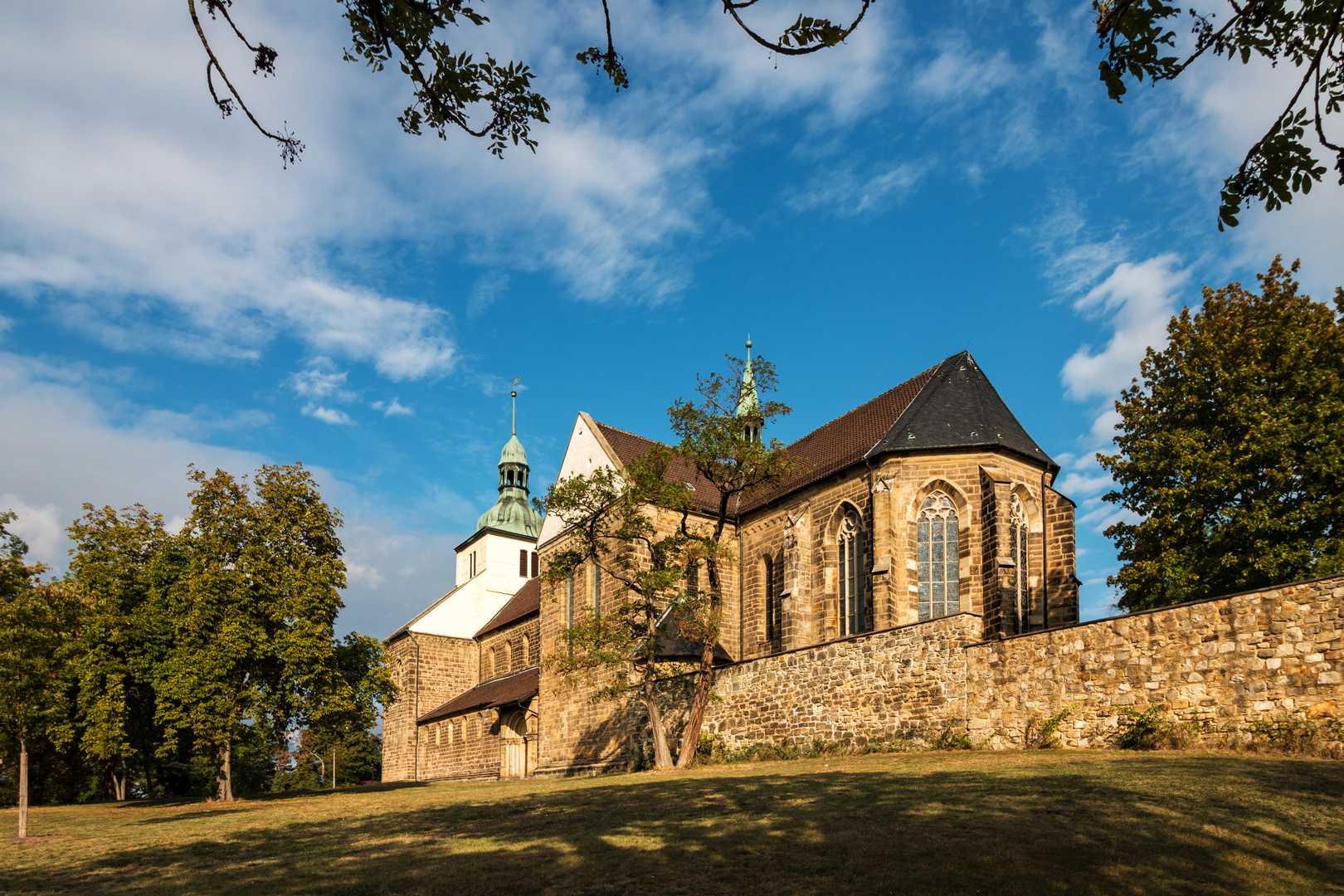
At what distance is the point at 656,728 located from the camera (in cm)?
2233

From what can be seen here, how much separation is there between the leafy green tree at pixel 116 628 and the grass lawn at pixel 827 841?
1169 centimetres

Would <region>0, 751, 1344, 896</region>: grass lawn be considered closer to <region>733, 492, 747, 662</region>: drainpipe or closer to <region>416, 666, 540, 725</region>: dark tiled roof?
<region>733, 492, 747, 662</region>: drainpipe

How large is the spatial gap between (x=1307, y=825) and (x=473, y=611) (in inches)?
1658

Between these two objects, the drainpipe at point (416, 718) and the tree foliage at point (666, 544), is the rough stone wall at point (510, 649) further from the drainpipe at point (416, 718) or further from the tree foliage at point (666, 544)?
the tree foliage at point (666, 544)

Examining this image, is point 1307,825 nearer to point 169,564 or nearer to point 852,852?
point 852,852

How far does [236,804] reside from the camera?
22281 millimetres

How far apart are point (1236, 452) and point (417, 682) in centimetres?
3635

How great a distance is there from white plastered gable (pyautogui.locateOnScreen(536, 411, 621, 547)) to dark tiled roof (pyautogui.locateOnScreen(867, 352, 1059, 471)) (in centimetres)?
1033

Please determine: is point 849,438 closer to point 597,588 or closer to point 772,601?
point 772,601

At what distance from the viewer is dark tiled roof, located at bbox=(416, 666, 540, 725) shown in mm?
34688

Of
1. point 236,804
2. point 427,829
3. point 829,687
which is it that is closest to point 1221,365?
point 829,687

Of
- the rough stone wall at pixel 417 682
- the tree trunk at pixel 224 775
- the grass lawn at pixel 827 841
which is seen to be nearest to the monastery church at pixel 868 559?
the grass lawn at pixel 827 841

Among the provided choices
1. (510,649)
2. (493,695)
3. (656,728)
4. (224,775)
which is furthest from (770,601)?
(510,649)

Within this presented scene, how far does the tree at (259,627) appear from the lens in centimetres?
→ 2231
